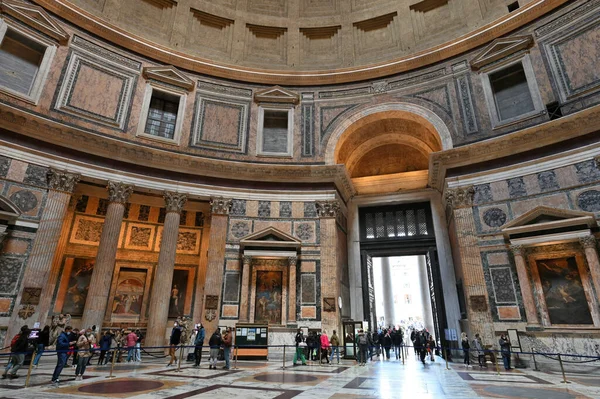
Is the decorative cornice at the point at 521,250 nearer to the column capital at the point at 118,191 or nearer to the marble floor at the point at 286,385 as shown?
the marble floor at the point at 286,385

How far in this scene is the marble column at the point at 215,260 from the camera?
13078mm

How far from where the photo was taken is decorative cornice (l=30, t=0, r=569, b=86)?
13906mm

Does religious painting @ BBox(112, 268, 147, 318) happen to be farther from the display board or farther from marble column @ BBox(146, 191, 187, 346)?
the display board

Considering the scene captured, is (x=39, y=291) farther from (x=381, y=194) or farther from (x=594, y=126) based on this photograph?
(x=594, y=126)

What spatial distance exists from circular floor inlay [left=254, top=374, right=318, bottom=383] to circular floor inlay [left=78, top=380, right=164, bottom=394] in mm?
2118

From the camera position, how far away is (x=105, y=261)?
41.0ft

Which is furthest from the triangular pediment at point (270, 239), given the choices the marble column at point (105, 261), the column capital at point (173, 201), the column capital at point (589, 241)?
the column capital at point (589, 241)

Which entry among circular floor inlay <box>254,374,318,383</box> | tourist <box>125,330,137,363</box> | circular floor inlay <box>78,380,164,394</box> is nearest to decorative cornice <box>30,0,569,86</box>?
tourist <box>125,330,137,363</box>

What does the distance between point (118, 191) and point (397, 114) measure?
1271 centimetres

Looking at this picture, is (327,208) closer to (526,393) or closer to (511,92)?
(511,92)

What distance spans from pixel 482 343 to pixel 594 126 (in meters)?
8.08

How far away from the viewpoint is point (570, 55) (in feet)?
41.3

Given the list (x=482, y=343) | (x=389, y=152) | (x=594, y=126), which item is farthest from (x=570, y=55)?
(x=482, y=343)

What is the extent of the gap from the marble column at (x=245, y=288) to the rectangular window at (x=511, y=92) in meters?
11.8
